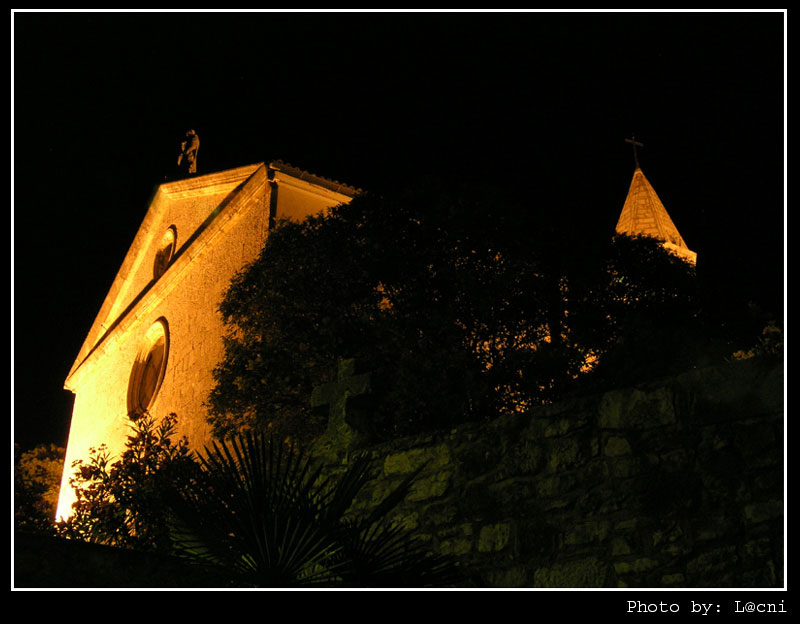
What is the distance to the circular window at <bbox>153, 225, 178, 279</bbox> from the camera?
17.0 metres

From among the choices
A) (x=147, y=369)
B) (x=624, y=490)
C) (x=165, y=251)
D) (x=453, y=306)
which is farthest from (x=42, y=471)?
(x=624, y=490)

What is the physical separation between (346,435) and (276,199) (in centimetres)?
758

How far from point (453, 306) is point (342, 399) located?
12.1 ft

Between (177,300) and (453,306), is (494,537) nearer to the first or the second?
(453,306)

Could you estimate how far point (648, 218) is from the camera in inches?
771

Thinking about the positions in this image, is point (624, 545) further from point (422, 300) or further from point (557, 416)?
point (422, 300)

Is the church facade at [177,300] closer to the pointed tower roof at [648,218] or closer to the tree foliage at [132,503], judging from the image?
the tree foliage at [132,503]

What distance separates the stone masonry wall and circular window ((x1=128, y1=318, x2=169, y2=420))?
11.2 m

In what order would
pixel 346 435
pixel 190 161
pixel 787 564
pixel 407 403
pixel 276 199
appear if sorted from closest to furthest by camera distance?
1. pixel 787 564
2. pixel 346 435
3. pixel 407 403
4. pixel 276 199
5. pixel 190 161

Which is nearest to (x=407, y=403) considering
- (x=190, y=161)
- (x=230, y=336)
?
(x=230, y=336)

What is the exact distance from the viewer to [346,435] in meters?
6.21

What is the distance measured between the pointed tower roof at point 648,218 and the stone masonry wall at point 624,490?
47.4 feet

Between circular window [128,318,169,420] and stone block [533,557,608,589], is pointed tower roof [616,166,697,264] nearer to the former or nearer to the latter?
circular window [128,318,169,420]

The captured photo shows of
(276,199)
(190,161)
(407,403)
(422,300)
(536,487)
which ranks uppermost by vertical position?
(190,161)
